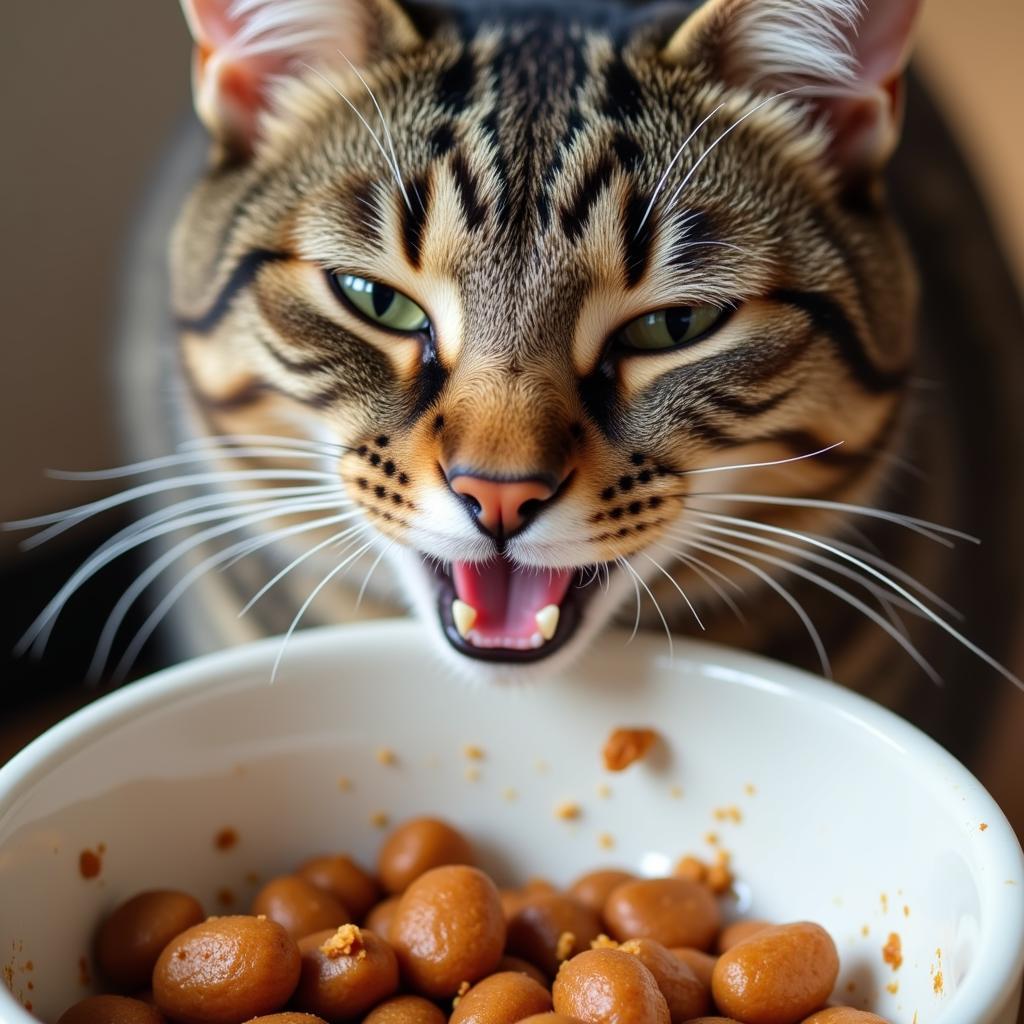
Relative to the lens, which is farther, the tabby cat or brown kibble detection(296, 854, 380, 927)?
brown kibble detection(296, 854, 380, 927)

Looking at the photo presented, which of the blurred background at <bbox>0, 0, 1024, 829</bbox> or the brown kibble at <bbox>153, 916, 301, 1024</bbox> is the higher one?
the blurred background at <bbox>0, 0, 1024, 829</bbox>

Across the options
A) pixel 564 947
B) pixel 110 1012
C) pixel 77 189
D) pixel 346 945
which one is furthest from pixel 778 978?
pixel 77 189

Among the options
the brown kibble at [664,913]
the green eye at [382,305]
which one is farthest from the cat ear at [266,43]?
the brown kibble at [664,913]

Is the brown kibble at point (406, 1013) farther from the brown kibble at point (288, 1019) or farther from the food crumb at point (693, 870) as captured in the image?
the food crumb at point (693, 870)

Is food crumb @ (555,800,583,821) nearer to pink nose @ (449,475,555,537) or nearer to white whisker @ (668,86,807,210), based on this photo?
pink nose @ (449,475,555,537)

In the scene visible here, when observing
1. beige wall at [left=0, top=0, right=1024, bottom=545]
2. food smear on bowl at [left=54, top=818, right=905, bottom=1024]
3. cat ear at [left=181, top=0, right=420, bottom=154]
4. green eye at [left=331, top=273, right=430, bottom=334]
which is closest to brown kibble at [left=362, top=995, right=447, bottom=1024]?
food smear on bowl at [left=54, top=818, right=905, bottom=1024]

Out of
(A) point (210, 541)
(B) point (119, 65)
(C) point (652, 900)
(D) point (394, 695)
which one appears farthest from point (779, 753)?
(B) point (119, 65)
